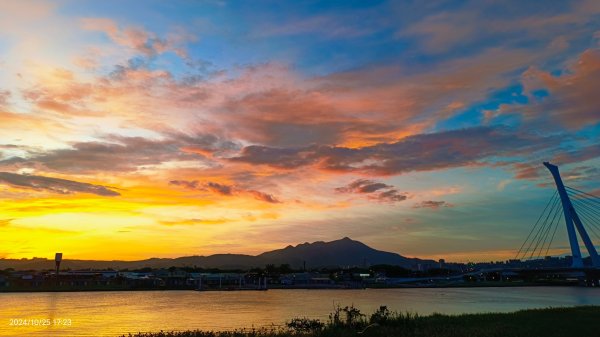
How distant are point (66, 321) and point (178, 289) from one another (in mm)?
137220

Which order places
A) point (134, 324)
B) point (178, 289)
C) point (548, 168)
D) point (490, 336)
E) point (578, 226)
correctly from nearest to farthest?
point (490, 336) < point (134, 324) < point (578, 226) < point (548, 168) < point (178, 289)

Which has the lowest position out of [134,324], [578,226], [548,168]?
[134,324]

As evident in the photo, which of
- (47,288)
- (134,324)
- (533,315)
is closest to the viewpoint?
(533,315)

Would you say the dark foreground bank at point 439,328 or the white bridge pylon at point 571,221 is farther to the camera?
the white bridge pylon at point 571,221

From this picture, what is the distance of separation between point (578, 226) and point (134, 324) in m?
110

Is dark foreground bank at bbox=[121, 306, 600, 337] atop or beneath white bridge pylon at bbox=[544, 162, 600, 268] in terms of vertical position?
beneath

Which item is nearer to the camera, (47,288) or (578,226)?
(578,226)

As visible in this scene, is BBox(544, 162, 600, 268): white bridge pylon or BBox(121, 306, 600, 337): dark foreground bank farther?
BBox(544, 162, 600, 268): white bridge pylon

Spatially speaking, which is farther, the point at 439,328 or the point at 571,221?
the point at 571,221

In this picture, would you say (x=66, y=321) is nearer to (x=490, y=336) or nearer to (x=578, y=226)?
(x=490, y=336)

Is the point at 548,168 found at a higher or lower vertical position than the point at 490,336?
higher

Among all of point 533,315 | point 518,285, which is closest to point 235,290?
point 518,285

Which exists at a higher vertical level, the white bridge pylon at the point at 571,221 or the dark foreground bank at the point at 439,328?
the white bridge pylon at the point at 571,221

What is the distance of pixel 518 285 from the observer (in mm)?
196375
